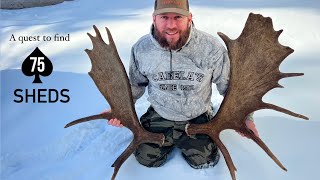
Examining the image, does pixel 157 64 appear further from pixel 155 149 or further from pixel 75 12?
pixel 75 12

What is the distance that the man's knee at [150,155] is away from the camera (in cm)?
201

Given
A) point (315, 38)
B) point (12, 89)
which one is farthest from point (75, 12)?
point (315, 38)

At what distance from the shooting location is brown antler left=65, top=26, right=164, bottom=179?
182cm

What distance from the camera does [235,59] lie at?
179cm

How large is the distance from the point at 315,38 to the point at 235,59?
66.4 inches

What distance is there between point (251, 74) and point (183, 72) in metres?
0.28

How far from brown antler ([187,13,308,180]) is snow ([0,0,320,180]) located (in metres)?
0.24

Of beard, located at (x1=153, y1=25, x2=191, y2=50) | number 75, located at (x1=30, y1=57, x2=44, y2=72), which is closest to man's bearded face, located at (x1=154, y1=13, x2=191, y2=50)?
beard, located at (x1=153, y1=25, x2=191, y2=50)

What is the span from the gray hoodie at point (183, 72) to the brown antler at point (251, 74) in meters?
0.10

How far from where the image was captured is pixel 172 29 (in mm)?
1775

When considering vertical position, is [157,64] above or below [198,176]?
above

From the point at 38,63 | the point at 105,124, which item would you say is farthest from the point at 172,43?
the point at 38,63

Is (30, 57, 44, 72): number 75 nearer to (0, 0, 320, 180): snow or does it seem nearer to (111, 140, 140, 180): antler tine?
(0, 0, 320, 180): snow

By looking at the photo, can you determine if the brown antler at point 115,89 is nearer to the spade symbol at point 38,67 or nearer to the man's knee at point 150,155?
the man's knee at point 150,155
